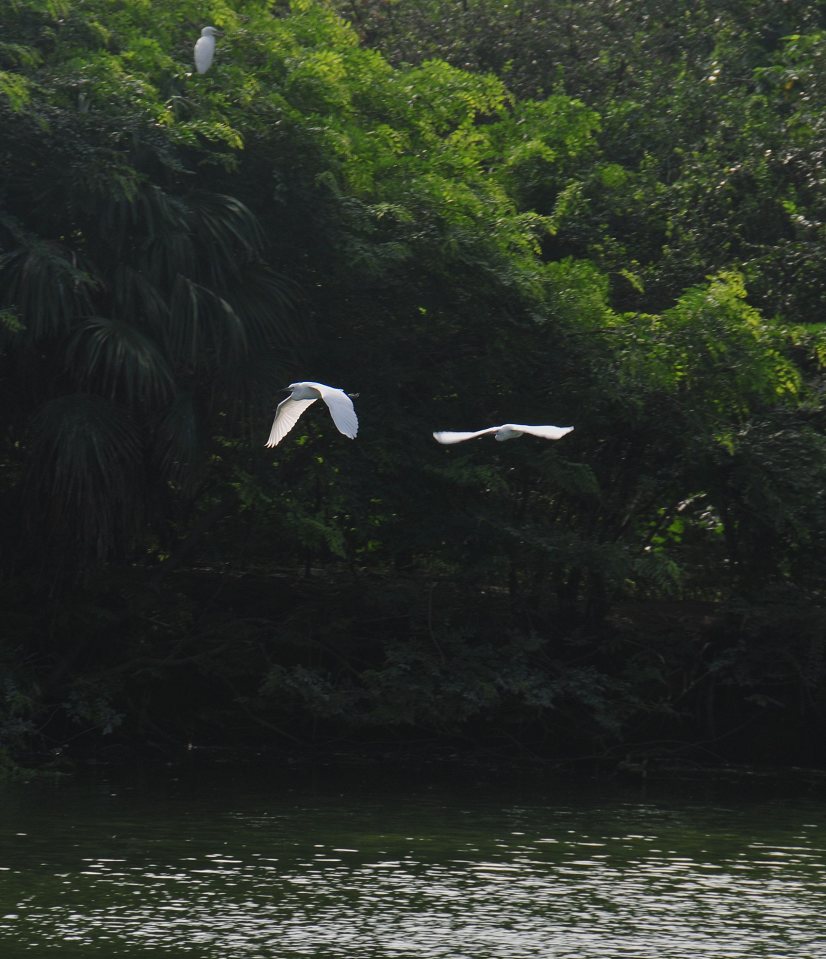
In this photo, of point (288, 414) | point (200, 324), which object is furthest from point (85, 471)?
point (288, 414)

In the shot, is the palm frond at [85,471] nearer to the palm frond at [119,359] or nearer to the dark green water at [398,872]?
the palm frond at [119,359]

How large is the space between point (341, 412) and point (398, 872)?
7.98ft

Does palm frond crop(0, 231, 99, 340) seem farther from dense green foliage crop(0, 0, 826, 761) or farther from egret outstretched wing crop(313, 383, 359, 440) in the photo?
egret outstretched wing crop(313, 383, 359, 440)

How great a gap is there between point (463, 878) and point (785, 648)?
17.0ft

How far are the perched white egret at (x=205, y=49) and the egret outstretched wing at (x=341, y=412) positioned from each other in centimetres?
383

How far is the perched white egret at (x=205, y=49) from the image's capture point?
1120 cm

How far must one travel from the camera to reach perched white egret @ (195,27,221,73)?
11.2 meters

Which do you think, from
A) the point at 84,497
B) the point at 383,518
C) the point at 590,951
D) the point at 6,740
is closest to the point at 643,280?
the point at 383,518

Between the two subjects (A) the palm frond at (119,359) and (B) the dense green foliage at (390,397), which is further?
(B) the dense green foliage at (390,397)

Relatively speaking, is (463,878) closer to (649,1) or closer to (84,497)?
(84,497)

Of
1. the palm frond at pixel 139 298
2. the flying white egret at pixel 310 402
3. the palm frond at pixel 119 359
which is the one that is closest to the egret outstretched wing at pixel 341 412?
the flying white egret at pixel 310 402

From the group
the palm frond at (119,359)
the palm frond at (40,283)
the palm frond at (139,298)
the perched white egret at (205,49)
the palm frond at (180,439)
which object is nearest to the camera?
the palm frond at (40,283)

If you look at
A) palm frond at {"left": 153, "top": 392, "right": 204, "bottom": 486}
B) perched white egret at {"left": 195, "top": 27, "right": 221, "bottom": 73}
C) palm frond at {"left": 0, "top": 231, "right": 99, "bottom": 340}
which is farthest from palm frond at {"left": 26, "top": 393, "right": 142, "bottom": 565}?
perched white egret at {"left": 195, "top": 27, "right": 221, "bottom": 73}

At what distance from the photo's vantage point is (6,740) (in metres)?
11.4
